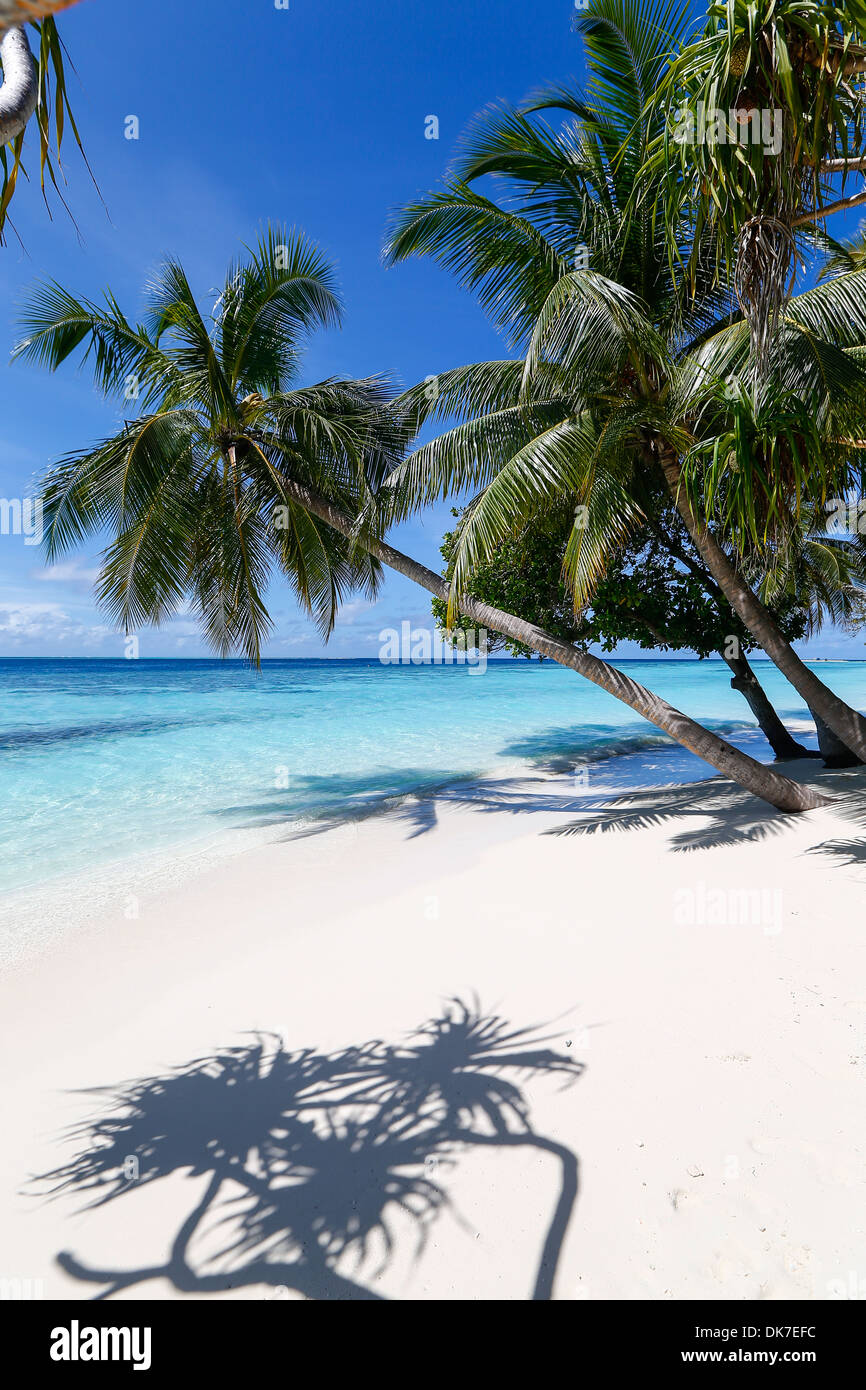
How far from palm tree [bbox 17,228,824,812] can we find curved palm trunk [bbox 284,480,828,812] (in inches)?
0.7

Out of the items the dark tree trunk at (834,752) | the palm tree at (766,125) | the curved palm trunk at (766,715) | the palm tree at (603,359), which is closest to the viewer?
the palm tree at (766,125)

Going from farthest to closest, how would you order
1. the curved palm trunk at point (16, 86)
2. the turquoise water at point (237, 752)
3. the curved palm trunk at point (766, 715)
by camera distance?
the curved palm trunk at point (766, 715)
the turquoise water at point (237, 752)
the curved palm trunk at point (16, 86)

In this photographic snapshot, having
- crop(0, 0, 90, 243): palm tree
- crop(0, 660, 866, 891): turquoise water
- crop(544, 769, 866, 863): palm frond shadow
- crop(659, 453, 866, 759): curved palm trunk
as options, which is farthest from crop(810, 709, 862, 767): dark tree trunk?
crop(0, 0, 90, 243): palm tree

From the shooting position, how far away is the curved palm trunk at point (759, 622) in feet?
20.2

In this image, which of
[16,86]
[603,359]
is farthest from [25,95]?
[603,359]

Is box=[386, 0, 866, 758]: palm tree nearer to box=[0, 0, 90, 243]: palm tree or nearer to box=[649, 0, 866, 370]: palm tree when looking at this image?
box=[649, 0, 866, 370]: palm tree

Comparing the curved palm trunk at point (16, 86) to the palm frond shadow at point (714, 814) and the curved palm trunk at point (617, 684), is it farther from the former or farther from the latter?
the palm frond shadow at point (714, 814)

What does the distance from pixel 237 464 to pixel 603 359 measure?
14.9 ft

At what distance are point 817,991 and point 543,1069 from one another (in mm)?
1524

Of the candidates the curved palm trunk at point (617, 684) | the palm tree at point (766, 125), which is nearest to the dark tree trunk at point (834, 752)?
the curved palm trunk at point (617, 684)

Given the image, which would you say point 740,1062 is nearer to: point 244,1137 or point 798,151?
point 244,1137

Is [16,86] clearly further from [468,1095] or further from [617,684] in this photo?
[617,684]

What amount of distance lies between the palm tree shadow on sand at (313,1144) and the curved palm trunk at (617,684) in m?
4.04

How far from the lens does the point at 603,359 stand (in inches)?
229
